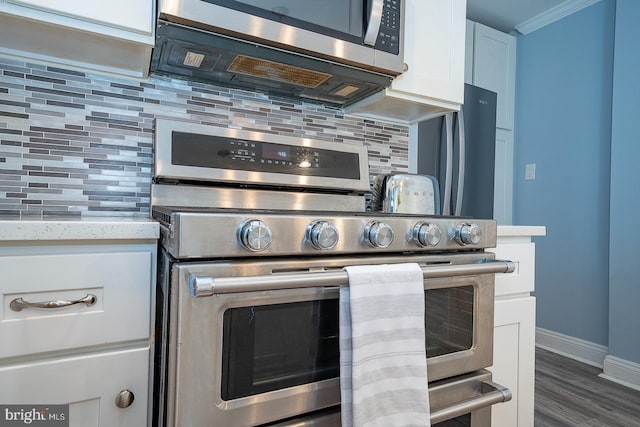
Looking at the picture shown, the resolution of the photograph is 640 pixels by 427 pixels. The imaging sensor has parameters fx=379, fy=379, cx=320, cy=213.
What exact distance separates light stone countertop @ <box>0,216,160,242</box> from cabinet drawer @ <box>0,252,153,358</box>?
4cm

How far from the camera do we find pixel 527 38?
2998mm

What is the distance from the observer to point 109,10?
0.96m

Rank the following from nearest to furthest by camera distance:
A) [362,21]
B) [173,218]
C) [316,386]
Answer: [173,218] < [316,386] < [362,21]

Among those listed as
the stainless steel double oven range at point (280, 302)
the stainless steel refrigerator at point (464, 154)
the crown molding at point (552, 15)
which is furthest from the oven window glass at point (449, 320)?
the crown molding at point (552, 15)

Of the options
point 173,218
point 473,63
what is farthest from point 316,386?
point 473,63

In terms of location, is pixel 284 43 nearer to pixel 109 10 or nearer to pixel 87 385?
pixel 109 10

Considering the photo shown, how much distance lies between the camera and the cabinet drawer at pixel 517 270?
4.13 feet

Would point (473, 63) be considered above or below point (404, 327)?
above

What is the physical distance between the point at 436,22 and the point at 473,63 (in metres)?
1.57

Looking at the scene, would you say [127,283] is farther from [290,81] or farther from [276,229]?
[290,81]

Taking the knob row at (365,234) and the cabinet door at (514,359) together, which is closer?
the knob row at (365,234)

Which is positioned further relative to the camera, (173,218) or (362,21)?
(362,21)

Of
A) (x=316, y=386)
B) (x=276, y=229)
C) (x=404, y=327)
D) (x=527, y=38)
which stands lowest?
(x=316, y=386)

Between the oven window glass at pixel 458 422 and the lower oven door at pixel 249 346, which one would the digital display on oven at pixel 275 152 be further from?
the oven window glass at pixel 458 422
